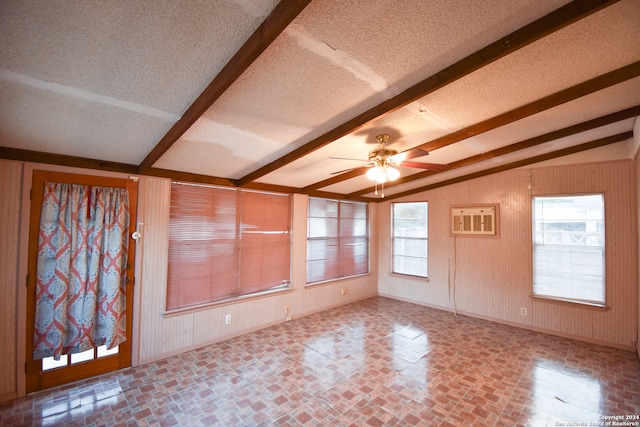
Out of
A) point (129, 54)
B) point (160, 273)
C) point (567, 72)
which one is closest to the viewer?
point (129, 54)

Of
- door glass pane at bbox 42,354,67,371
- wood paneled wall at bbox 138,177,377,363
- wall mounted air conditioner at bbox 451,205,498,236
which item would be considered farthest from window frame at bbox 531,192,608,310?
door glass pane at bbox 42,354,67,371

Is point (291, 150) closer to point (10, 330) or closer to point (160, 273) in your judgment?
point (160, 273)

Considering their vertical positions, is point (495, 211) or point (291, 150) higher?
point (291, 150)

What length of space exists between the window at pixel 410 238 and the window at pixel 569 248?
6.23 ft

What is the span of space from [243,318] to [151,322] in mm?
1250

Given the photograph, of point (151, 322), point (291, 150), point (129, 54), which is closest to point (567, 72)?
point (291, 150)

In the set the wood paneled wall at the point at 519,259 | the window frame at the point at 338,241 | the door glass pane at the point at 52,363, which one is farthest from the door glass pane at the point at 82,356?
the wood paneled wall at the point at 519,259

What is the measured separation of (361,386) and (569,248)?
154 inches

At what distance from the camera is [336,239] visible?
5660 mm

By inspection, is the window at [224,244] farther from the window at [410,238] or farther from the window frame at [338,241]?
the window at [410,238]

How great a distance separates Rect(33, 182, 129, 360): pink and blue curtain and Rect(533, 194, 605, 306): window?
604 cm

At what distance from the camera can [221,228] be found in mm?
3893

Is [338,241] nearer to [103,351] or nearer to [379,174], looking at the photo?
[379,174]

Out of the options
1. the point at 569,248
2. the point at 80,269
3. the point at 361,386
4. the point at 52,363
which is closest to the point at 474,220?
the point at 569,248
